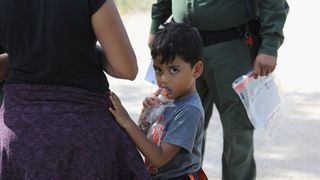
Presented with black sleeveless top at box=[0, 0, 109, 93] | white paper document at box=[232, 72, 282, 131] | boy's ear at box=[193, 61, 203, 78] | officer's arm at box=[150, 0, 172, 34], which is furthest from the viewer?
officer's arm at box=[150, 0, 172, 34]

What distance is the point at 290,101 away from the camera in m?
5.74

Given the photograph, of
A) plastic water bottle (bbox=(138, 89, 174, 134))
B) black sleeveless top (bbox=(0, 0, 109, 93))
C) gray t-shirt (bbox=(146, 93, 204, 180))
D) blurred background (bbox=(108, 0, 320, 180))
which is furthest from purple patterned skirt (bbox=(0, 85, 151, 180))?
blurred background (bbox=(108, 0, 320, 180))

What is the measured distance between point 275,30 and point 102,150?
49.1 inches

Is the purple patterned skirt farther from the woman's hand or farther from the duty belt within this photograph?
the duty belt

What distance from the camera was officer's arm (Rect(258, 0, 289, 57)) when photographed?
123 inches

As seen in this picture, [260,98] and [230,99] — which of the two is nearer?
[260,98]

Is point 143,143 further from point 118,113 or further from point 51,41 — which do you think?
point 51,41

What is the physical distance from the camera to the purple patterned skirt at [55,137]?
2.19m

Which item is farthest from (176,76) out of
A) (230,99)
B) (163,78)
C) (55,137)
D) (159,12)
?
(159,12)

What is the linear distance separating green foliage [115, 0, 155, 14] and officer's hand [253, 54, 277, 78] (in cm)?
613

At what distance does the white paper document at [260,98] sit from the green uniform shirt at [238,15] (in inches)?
6.3

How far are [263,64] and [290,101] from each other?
2703 millimetres

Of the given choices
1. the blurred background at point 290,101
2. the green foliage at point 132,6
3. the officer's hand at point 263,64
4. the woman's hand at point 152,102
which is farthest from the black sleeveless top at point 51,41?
the green foliage at point 132,6

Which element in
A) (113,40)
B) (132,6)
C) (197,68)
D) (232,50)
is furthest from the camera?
(132,6)
